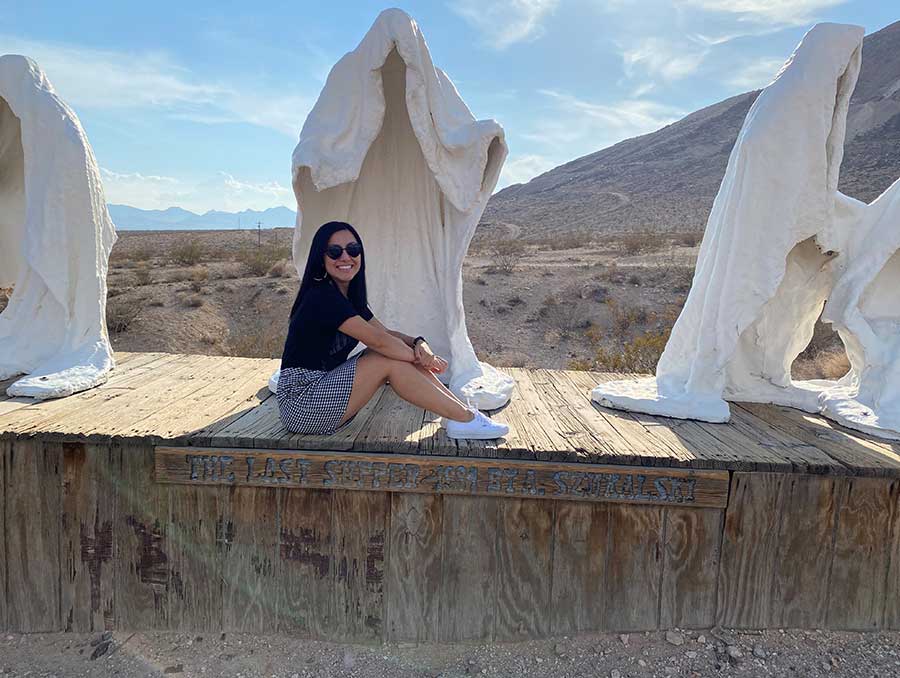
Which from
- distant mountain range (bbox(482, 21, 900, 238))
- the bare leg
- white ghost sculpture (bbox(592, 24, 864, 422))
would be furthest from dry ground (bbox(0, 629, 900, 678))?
distant mountain range (bbox(482, 21, 900, 238))

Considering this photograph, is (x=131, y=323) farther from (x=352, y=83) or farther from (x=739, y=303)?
(x=739, y=303)

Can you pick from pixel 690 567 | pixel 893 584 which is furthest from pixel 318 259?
pixel 893 584

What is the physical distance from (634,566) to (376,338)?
1.51m

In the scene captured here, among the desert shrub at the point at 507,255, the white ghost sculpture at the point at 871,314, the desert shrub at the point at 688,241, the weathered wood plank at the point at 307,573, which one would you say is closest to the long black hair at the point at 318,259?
the weathered wood plank at the point at 307,573

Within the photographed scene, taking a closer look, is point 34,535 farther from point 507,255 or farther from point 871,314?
point 507,255

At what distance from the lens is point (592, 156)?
61.0 m

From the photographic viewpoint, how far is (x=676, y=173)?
139ft

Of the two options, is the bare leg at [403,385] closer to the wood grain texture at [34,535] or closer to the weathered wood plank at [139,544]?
the weathered wood plank at [139,544]

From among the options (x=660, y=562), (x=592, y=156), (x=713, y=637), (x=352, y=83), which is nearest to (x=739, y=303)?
(x=660, y=562)

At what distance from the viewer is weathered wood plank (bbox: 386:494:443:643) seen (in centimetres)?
273

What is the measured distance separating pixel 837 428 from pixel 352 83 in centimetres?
325

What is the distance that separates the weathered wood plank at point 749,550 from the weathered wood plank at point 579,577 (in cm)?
53

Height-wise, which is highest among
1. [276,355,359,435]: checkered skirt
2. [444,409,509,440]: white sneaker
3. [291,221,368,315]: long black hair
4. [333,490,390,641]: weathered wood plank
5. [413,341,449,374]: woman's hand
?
[291,221,368,315]: long black hair

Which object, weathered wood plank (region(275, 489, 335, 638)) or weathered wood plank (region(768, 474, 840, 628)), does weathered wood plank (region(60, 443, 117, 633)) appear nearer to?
weathered wood plank (region(275, 489, 335, 638))
